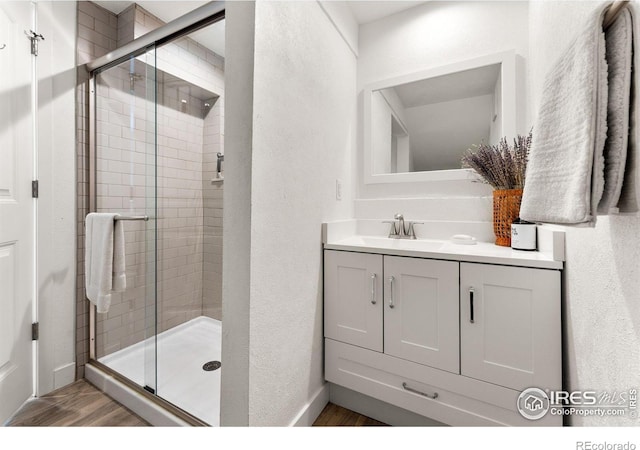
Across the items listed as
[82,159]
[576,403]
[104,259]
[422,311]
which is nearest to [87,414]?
[104,259]

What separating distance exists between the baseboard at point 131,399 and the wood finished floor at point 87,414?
3cm

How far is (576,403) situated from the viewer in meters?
0.81

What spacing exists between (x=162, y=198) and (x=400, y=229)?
4.70 ft

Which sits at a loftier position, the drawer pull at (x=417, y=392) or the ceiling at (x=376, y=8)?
the ceiling at (x=376, y=8)

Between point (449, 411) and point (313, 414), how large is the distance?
60 cm

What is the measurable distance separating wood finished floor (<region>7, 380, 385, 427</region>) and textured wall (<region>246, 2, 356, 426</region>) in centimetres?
18

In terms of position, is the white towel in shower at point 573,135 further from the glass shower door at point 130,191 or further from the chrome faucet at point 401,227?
the glass shower door at point 130,191

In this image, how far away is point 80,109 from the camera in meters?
1.59

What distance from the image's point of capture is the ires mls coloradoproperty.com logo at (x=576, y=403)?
514 millimetres

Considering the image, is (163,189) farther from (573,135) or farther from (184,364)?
(573,135)

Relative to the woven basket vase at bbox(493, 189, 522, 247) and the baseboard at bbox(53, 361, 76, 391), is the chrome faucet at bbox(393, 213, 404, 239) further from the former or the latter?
the baseboard at bbox(53, 361, 76, 391)

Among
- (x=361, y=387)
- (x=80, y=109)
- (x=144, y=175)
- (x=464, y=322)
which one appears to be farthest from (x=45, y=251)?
(x=464, y=322)

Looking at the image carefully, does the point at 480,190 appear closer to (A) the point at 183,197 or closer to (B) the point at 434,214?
(B) the point at 434,214

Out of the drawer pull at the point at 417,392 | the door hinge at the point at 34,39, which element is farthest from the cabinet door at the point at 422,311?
the door hinge at the point at 34,39
